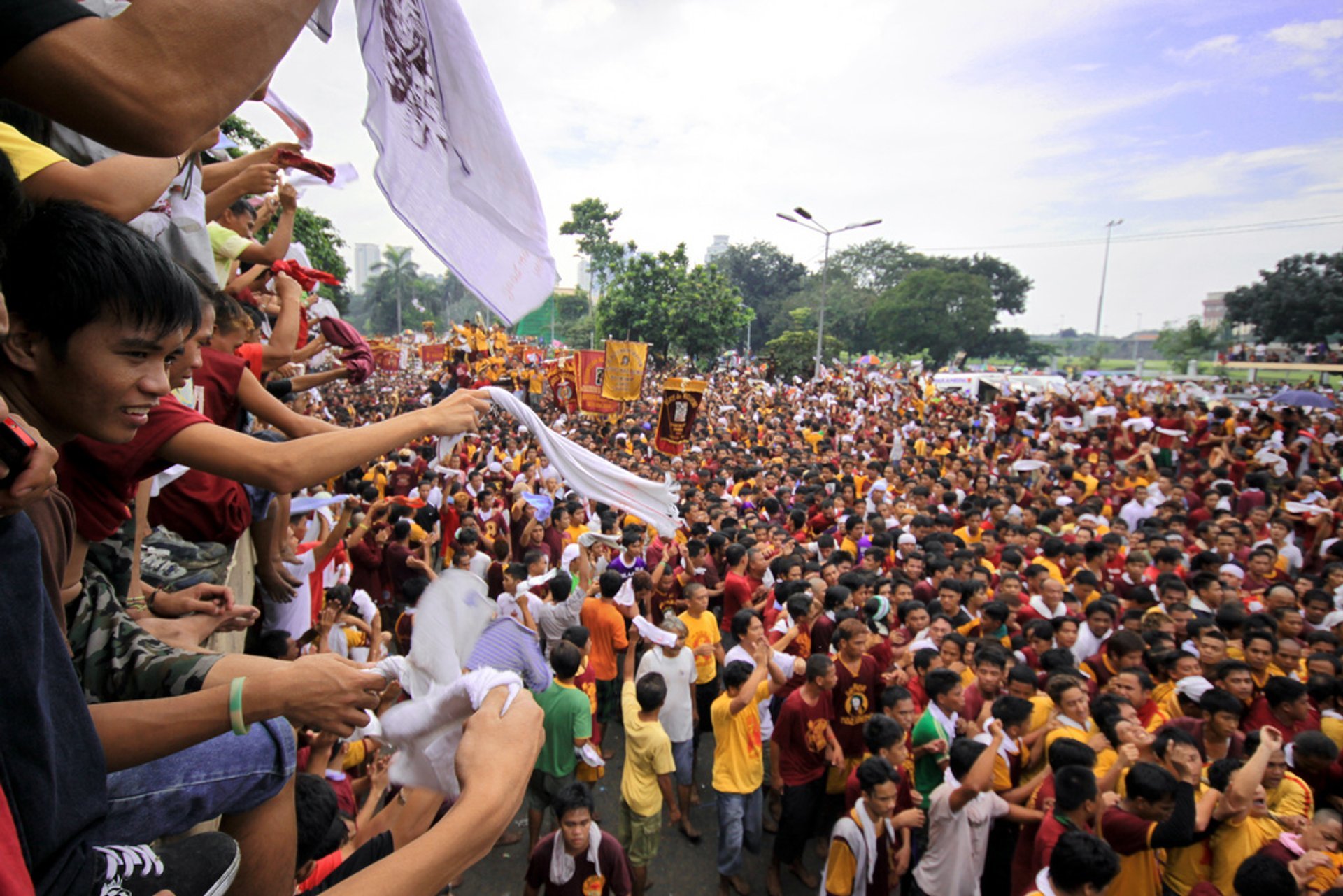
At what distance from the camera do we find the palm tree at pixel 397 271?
64312mm

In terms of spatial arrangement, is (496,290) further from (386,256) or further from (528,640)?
(386,256)

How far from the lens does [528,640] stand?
1.38 m

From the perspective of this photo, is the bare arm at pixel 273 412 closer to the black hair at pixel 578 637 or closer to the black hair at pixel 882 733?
the black hair at pixel 578 637

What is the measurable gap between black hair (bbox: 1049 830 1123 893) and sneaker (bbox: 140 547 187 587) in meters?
3.54

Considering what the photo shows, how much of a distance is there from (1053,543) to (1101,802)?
4140 millimetres

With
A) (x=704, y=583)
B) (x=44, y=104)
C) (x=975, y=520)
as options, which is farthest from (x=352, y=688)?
(x=975, y=520)

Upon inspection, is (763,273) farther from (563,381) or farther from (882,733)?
(882,733)

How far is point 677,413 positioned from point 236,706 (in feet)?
34.2

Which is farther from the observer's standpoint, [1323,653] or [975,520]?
[975,520]

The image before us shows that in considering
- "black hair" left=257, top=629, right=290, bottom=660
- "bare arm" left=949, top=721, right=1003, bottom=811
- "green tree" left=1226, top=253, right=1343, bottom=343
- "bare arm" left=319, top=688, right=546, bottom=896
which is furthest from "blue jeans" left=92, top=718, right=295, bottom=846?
"green tree" left=1226, top=253, right=1343, bottom=343

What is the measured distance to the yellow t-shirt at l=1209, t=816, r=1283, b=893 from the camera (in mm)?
3215

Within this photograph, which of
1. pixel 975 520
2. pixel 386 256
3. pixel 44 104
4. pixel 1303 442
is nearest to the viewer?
pixel 44 104

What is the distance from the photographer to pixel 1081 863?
2803mm

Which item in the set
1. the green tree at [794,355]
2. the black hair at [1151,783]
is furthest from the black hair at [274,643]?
the green tree at [794,355]
